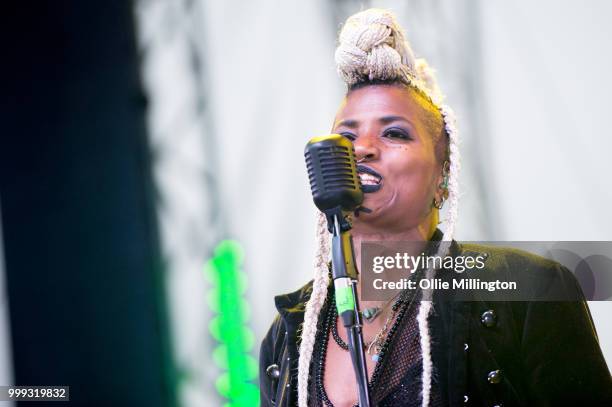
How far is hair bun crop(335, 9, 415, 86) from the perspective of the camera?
209cm

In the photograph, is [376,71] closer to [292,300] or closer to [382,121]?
[382,121]

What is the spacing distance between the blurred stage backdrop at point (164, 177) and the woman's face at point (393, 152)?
83 centimetres

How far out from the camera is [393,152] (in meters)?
2.00

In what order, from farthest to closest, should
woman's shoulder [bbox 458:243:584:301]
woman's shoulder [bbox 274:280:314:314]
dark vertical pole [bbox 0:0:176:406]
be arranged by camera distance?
dark vertical pole [bbox 0:0:176:406] → woman's shoulder [bbox 274:280:314:314] → woman's shoulder [bbox 458:243:584:301]

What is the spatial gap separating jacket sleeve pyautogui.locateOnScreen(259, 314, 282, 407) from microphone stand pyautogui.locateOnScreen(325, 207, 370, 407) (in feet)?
2.32

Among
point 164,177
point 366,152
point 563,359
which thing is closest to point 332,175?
point 366,152

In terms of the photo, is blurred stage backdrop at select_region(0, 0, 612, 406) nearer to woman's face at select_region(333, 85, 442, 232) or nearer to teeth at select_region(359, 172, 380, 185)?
woman's face at select_region(333, 85, 442, 232)

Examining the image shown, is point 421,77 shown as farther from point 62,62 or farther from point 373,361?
point 62,62

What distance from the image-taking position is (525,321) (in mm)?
1931

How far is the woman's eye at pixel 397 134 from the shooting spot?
204 cm

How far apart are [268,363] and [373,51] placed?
0.91 meters

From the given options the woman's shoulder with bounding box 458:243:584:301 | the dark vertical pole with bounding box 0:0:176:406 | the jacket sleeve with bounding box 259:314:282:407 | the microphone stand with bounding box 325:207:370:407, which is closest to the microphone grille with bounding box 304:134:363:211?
the microphone stand with bounding box 325:207:370:407

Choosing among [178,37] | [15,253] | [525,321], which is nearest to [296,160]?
[178,37]

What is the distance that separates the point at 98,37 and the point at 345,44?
1.75 meters
